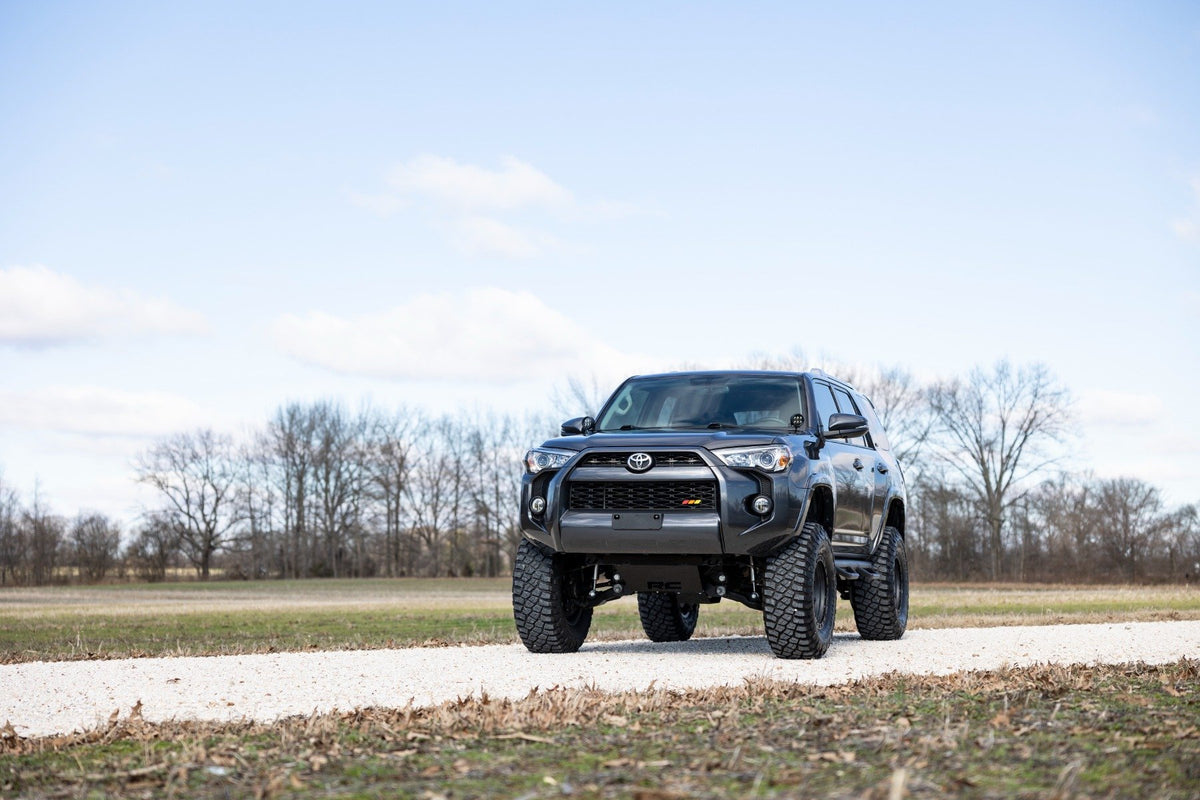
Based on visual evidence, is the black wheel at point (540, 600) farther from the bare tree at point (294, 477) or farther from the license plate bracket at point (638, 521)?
the bare tree at point (294, 477)

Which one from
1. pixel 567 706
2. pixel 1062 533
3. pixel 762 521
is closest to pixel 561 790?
pixel 567 706

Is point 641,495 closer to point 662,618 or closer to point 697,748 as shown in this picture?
point 662,618

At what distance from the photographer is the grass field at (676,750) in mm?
4324

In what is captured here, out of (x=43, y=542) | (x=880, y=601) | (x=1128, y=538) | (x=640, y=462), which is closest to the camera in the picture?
(x=640, y=462)

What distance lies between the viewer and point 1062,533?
225 ft

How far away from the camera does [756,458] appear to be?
31.3ft

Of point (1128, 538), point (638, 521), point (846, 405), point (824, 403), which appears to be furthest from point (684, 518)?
point (1128, 538)

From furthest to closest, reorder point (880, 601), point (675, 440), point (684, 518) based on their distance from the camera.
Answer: point (880, 601)
point (675, 440)
point (684, 518)

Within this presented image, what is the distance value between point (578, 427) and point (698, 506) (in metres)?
1.91

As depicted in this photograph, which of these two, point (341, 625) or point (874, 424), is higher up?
point (874, 424)

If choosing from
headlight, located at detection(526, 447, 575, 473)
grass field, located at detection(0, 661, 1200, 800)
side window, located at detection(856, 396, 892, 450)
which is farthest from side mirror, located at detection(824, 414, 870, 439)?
grass field, located at detection(0, 661, 1200, 800)

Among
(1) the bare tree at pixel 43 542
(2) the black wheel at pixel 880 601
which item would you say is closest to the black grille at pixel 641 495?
(2) the black wheel at pixel 880 601

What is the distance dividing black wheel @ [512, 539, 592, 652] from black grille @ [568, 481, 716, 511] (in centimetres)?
74

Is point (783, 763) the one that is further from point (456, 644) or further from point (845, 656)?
point (456, 644)
